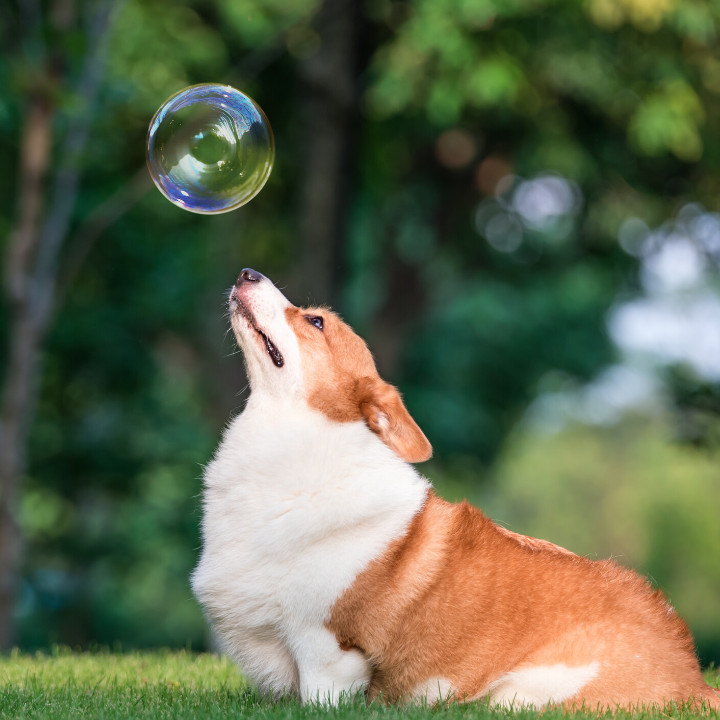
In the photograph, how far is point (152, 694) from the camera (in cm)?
538

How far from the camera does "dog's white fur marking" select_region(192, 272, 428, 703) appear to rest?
4812mm

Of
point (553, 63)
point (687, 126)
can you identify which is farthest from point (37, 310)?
point (687, 126)

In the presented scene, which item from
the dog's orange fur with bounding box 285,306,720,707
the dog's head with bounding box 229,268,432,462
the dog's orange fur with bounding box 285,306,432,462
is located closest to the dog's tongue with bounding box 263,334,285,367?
the dog's head with bounding box 229,268,432,462

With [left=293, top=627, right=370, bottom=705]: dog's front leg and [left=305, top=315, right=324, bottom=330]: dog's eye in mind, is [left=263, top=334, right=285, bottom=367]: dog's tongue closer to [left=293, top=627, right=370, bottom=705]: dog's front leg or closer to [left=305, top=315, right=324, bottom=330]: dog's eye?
[left=305, top=315, right=324, bottom=330]: dog's eye

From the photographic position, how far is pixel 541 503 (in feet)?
183

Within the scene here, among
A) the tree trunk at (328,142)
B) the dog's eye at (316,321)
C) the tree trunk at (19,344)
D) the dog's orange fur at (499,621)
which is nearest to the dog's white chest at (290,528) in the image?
the dog's orange fur at (499,621)

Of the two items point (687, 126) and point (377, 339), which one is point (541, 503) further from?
point (687, 126)

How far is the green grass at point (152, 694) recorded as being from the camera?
4562 millimetres

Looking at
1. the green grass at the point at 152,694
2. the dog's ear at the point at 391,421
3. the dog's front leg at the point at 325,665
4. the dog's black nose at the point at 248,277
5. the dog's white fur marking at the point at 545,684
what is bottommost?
the green grass at the point at 152,694

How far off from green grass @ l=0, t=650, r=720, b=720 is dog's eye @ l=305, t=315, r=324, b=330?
1752mm

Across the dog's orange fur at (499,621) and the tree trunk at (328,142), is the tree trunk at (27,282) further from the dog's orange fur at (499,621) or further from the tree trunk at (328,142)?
the dog's orange fur at (499,621)

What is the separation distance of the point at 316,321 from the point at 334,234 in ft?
22.1

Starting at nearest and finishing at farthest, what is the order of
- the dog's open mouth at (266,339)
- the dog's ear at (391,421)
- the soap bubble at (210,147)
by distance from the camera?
1. the dog's ear at (391,421)
2. the dog's open mouth at (266,339)
3. the soap bubble at (210,147)

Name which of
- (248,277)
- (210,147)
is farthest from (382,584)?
(210,147)
